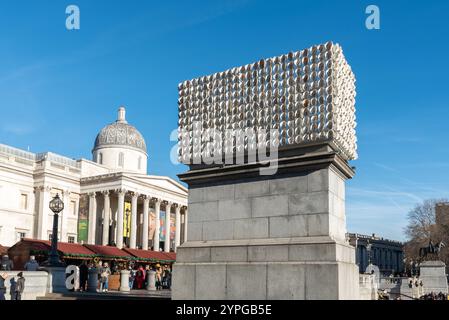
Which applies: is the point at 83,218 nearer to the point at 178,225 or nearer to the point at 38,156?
the point at 38,156

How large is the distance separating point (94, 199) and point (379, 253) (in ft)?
321

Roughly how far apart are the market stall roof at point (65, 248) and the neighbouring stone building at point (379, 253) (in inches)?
3471

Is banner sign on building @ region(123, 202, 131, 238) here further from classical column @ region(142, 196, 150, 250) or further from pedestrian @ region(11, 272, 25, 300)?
pedestrian @ region(11, 272, 25, 300)

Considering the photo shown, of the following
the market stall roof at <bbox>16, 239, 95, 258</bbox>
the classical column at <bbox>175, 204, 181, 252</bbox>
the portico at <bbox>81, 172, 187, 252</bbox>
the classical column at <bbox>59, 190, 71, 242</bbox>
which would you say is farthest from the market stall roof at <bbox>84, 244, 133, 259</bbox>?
the classical column at <bbox>175, 204, 181, 252</bbox>

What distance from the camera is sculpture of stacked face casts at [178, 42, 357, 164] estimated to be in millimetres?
11875

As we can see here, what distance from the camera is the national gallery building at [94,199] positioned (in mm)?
69062

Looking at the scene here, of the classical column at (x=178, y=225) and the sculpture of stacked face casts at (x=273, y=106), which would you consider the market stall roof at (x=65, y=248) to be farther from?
the sculpture of stacked face casts at (x=273, y=106)

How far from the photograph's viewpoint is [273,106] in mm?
12594

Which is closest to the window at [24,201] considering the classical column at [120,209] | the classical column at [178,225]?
the classical column at [120,209]

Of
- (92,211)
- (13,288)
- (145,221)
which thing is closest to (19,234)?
(92,211)

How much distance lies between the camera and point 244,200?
12570 millimetres
